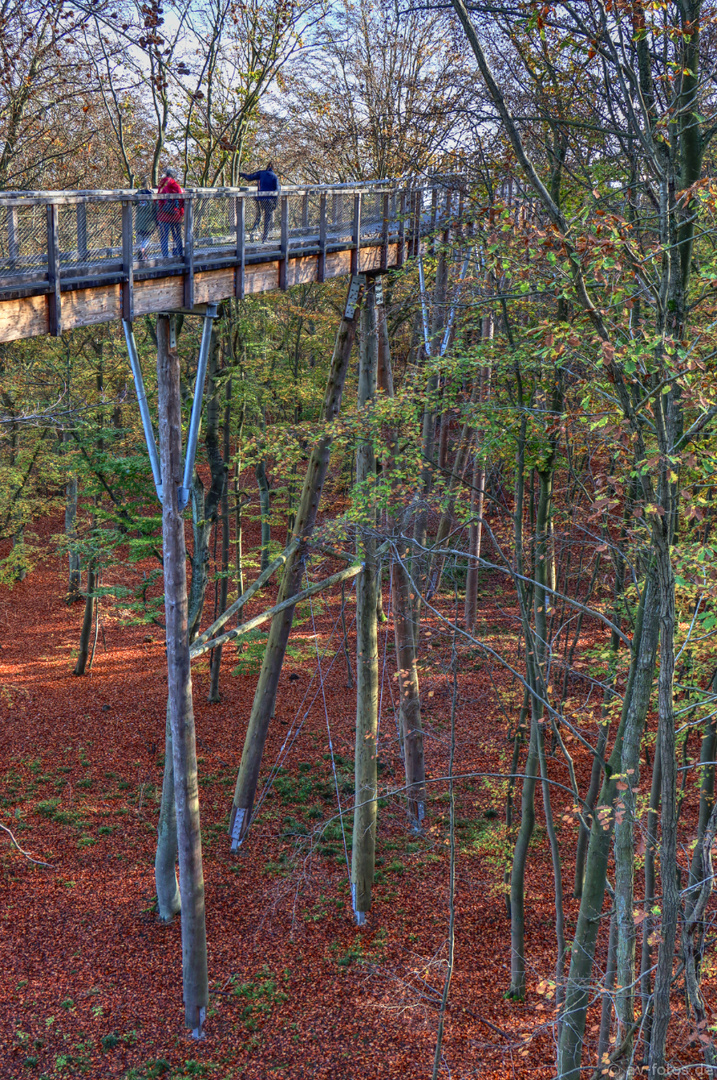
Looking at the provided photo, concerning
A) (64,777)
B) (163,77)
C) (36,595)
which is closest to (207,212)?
(163,77)

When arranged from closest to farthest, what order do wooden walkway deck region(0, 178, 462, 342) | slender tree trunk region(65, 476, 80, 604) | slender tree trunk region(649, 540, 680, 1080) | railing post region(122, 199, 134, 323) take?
slender tree trunk region(649, 540, 680, 1080)
wooden walkway deck region(0, 178, 462, 342)
railing post region(122, 199, 134, 323)
slender tree trunk region(65, 476, 80, 604)

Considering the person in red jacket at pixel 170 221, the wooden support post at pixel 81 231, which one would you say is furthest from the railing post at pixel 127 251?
the person in red jacket at pixel 170 221

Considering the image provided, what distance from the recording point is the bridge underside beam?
5.67 metres

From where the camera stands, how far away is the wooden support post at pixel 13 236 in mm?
5367

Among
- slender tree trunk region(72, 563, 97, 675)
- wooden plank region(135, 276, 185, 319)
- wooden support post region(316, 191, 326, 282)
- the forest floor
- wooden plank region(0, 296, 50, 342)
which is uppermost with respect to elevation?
wooden support post region(316, 191, 326, 282)

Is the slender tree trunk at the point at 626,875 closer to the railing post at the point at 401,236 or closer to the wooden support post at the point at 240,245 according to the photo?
the wooden support post at the point at 240,245

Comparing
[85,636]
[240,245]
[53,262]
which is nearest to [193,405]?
[240,245]

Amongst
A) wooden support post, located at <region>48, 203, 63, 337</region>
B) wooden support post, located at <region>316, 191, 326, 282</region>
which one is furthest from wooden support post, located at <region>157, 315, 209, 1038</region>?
wooden support post, located at <region>316, 191, 326, 282</region>

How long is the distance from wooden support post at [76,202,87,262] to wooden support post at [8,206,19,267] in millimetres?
667

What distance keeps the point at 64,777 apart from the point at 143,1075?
7459mm

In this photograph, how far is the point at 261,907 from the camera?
1143 centimetres

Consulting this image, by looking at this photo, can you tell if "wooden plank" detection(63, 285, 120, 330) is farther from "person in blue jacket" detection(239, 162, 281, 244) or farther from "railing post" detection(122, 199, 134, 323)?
"person in blue jacket" detection(239, 162, 281, 244)

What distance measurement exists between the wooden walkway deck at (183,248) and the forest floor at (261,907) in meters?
5.00

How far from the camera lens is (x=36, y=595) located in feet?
80.8
